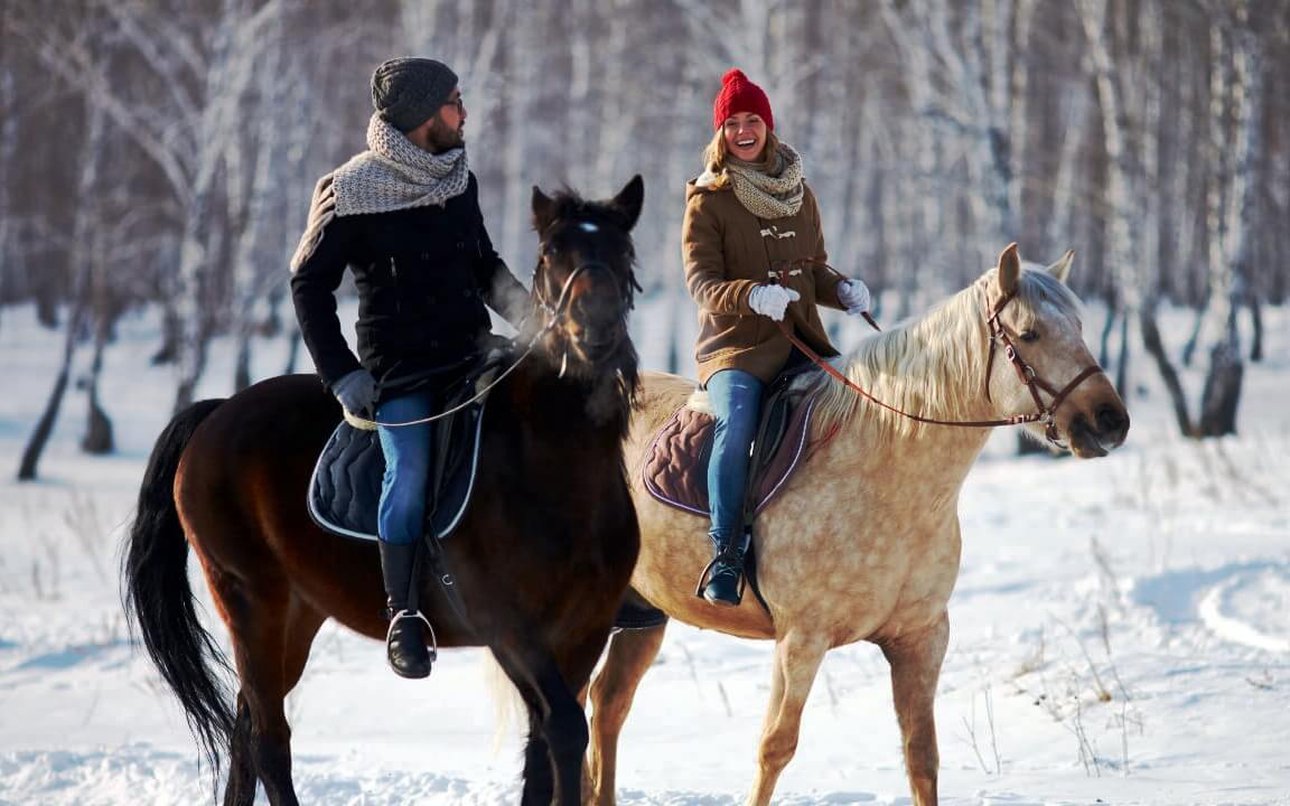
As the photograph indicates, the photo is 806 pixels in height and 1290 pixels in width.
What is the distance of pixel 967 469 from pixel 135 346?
3058 cm

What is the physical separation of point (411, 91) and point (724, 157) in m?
1.30

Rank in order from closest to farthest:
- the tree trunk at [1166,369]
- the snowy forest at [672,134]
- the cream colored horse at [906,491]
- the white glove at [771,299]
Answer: the cream colored horse at [906,491] → the white glove at [771,299] → the snowy forest at [672,134] → the tree trunk at [1166,369]

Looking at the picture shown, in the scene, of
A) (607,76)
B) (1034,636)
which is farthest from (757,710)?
(607,76)

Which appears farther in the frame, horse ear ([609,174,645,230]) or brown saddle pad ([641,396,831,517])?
brown saddle pad ([641,396,831,517])

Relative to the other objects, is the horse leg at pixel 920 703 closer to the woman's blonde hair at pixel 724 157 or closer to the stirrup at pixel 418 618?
the stirrup at pixel 418 618

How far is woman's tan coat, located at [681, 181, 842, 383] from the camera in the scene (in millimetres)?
4906

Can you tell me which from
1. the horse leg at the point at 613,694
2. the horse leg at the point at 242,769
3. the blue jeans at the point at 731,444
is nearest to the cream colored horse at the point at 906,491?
the blue jeans at the point at 731,444

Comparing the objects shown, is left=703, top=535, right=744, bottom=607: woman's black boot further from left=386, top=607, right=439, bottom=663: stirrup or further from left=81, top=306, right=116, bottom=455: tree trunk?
left=81, top=306, right=116, bottom=455: tree trunk

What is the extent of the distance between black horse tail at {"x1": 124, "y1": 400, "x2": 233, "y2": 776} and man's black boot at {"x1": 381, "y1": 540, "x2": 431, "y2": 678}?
1.25 m

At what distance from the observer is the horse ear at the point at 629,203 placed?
3.89 meters

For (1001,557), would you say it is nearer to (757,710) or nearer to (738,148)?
(757,710)

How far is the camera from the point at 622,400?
396 centimetres

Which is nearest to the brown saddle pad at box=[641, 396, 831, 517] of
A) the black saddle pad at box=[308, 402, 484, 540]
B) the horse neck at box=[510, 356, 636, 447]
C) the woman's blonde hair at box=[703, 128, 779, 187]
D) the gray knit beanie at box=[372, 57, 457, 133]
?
the woman's blonde hair at box=[703, 128, 779, 187]

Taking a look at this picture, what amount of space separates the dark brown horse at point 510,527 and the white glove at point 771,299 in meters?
0.76
